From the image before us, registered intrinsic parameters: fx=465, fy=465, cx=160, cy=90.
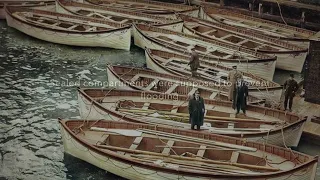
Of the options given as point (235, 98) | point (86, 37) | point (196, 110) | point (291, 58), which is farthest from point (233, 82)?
point (86, 37)

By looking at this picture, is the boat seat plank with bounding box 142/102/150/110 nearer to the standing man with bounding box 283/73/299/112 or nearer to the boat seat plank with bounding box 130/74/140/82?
the boat seat plank with bounding box 130/74/140/82

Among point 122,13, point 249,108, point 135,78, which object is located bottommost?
point 249,108

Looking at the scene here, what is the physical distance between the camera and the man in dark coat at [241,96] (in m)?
18.1

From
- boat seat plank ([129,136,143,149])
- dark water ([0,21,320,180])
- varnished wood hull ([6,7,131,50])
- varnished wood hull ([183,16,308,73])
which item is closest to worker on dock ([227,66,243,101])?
dark water ([0,21,320,180])

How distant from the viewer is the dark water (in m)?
17.1

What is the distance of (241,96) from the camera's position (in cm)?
1812

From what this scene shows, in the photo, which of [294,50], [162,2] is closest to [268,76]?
[294,50]

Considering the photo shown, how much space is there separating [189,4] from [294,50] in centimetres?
1197

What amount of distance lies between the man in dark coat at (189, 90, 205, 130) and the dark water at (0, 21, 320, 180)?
3.51 m

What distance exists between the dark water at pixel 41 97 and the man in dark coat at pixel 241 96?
2872mm

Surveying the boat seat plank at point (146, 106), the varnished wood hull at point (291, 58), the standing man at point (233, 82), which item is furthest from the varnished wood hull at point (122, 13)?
the boat seat plank at point (146, 106)

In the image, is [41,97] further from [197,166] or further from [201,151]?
[197,166]

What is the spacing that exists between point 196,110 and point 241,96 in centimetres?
233

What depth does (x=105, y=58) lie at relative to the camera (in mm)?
27000
